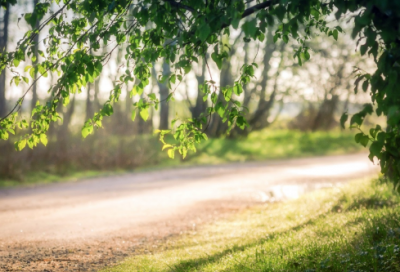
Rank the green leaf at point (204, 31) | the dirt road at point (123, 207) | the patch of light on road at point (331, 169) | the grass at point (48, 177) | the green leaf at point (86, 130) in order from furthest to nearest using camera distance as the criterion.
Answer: the patch of light on road at point (331, 169), the grass at point (48, 177), the dirt road at point (123, 207), the green leaf at point (86, 130), the green leaf at point (204, 31)

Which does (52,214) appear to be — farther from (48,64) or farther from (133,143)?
(133,143)

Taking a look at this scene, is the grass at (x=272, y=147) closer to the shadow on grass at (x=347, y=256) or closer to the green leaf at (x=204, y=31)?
the shadow on grass at (x=347, y=256)

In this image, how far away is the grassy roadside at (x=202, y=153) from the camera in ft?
48.6

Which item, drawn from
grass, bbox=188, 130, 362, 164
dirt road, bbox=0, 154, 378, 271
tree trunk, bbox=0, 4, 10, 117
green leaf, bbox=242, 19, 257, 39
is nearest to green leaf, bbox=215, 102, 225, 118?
green leaf, bbox=242, 19, 257, 39

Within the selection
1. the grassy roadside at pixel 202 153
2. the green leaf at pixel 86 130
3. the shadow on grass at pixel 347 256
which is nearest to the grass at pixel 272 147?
the grassy roadside at pixel 202 153

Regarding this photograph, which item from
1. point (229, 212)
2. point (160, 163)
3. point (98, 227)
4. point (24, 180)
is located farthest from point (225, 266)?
point (160, 163)

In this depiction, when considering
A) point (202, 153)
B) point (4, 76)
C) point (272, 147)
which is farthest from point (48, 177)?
point (272, 147)

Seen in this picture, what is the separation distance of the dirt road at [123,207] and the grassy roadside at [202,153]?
1.81 meters

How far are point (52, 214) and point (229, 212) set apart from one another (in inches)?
152

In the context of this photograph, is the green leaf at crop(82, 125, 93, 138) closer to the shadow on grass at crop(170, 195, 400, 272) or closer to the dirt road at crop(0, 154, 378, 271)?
the dirt road at crop(0, 154, 378, 271)

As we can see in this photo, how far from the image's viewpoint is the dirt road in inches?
241

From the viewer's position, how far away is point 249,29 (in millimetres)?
3191

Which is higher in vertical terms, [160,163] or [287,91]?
[287,91]

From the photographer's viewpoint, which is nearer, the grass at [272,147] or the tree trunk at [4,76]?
the tree trunk at [4,76]
